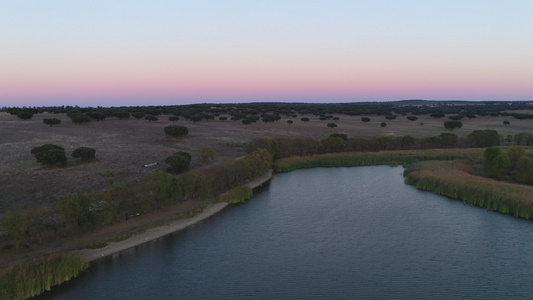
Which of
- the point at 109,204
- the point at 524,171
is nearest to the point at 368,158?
the point at 524,171

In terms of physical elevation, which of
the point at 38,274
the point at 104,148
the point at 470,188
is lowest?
the point at 38,274

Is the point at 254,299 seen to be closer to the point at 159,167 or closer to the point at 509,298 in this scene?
the point at 509,298

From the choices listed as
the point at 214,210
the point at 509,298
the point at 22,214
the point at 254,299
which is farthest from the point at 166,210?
the point at 509,298

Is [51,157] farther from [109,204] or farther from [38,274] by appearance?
[38,274]

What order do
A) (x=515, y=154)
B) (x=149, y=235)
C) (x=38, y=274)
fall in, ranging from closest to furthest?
1. (x=38, y=274)
2. (x=149, y=235)
3. (x=515, y=154)

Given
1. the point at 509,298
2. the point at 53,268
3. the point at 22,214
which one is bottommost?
the point at 509,298

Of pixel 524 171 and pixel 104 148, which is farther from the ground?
pixel 104 148

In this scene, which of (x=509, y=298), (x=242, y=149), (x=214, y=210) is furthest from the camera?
Result: (x=242, y=149)

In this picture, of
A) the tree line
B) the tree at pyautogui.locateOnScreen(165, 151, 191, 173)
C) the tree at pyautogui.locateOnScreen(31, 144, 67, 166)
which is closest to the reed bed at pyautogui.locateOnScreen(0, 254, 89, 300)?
the tree line

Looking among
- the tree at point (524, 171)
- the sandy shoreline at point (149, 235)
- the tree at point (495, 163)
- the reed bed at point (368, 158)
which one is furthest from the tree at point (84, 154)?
the tree at point (524, 171)
